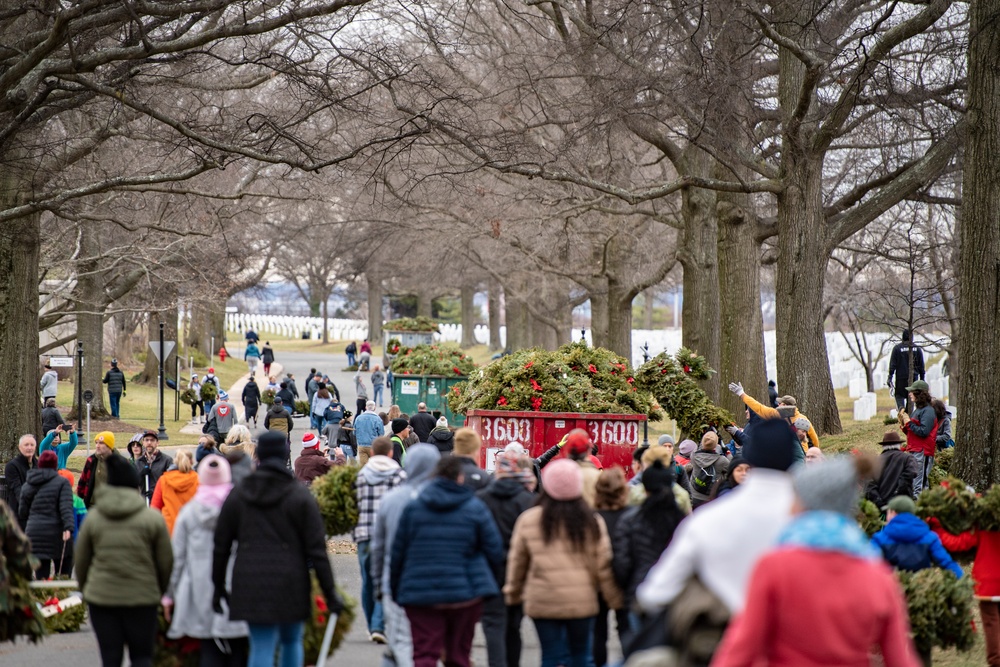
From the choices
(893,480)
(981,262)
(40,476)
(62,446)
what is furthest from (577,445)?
(62,446)

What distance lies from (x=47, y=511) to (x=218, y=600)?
4.62 meters

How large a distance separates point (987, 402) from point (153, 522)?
9.22 meters

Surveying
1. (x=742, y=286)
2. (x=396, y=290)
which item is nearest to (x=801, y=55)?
(x=742, y=286)

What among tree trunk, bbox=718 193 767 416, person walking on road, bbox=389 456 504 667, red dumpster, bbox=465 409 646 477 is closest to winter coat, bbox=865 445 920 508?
red dumpster, bbox=465 409 646 477

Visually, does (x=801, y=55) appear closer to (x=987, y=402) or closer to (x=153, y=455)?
(x=987, y=402)

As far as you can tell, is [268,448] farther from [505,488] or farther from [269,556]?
[505,488]

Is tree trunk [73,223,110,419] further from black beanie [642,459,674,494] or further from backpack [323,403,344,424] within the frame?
black beanie [642,459,674,494]

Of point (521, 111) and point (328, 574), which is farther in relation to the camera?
point (521, 111)

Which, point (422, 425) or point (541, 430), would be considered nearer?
point (541, 430)

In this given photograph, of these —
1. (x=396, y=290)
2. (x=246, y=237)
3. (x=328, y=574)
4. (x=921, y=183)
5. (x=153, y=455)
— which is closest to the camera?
(x=328, y=574)

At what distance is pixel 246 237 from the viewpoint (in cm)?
4297

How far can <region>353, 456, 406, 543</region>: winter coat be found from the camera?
29.0 ft

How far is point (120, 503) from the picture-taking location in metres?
7.10

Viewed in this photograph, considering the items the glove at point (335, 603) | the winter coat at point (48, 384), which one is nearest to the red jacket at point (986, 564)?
the glove at point (335, 603)
